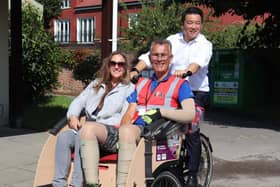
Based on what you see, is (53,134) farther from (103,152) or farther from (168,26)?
(168,26)

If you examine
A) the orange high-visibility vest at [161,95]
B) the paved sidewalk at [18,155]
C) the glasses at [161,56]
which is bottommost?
the paved sidewalk at [18,155]

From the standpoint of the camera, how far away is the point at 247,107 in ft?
46.7

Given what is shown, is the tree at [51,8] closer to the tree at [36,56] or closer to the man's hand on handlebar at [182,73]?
the tree at [36,56]

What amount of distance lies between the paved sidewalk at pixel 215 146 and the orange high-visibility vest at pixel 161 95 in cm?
187

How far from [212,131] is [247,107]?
4219 millimetres

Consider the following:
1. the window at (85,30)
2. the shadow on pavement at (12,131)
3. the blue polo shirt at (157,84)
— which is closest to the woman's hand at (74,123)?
the blue polo shirt at (157,84)

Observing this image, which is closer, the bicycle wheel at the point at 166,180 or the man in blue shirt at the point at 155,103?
the man in blue shirt at the point at 155,103

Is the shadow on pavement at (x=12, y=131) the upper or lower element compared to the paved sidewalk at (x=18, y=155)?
upper

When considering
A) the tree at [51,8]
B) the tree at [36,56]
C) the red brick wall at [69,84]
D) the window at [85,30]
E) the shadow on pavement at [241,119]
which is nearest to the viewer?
the shadow on pavement at [241,119]

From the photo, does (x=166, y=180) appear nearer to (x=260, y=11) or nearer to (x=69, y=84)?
(x=260, y=11)

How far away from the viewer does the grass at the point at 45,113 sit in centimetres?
982

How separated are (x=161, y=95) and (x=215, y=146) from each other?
4.16 m

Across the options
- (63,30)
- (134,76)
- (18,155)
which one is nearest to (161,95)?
(134,76)

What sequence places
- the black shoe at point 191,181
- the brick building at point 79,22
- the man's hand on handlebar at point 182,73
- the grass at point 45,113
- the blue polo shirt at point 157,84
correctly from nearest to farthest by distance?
the blue polo shirt at point 157,84
the man's hand on handlebar at point 182,73
the black shoe at point 191,181
the grass at point 45,113
the brick building at point 79,22
